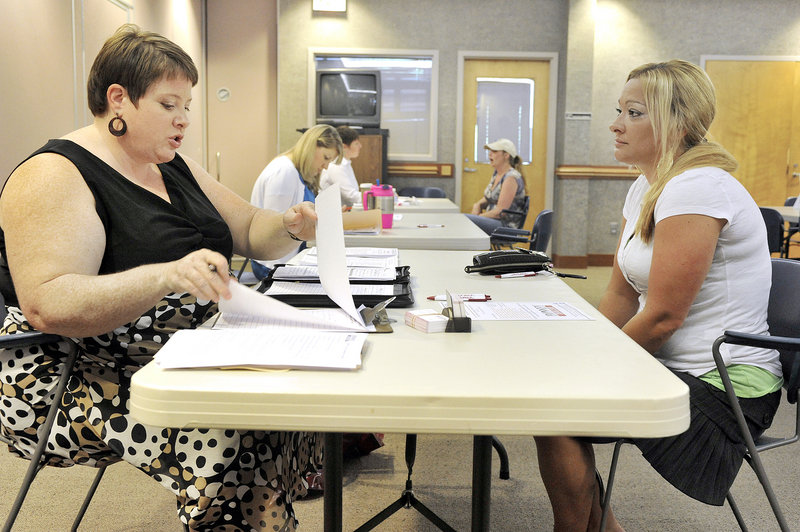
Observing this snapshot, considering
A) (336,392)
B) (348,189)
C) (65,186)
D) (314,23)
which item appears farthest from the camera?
(314,23)

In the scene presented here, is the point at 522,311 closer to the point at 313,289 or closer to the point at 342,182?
the point at 313,289

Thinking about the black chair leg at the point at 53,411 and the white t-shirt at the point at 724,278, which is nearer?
the black chair leg at the point at 53,411

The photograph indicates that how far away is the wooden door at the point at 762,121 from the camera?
26.4 feet

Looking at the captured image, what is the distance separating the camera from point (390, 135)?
27.3 feet

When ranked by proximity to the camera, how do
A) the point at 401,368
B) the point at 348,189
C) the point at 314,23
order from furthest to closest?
the point at 314,23, the point at 348,189, the point at 401,368

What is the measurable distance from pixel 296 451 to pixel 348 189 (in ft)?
14.6

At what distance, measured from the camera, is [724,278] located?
1.66 metres

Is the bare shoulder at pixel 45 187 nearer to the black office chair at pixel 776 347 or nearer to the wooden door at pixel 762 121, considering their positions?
the black office chair at pixel 776 347

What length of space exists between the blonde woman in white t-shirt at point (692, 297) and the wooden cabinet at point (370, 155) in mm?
6040

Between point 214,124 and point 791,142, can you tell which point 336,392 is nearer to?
point 214,124

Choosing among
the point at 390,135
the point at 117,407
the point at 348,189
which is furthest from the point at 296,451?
the point at 390,135

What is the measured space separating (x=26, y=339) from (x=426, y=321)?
761 millimetres

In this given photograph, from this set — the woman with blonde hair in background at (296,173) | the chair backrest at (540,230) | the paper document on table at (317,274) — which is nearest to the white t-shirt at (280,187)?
the woman with blonde hair in background at (296,173)

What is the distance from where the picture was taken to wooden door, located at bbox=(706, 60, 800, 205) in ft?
26.4
